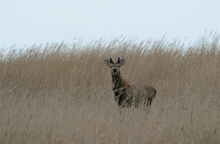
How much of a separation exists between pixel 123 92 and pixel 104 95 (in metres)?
1.06

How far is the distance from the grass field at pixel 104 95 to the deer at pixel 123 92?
20 cm

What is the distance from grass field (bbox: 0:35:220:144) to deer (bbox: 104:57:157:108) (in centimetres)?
20

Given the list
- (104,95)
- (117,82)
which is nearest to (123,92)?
(117,82)

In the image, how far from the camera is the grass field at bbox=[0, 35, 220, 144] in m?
6.06

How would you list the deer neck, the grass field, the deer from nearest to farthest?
1. the grass field
2. the deer
3. the deer neck

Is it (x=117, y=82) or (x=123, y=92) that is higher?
(x=117, y=82)

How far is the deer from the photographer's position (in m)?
7.85

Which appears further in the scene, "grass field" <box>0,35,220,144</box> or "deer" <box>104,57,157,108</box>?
"deer" <box>104,57,157,108</box>

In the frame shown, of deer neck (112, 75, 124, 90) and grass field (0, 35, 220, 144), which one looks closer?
grass field (0, 35, 220, 144)

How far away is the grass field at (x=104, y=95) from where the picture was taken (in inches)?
239

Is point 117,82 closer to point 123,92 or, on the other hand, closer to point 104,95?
point 123,92

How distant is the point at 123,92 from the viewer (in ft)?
26.1

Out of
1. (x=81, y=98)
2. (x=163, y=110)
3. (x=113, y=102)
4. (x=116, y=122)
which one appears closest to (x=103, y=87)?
(x=81, y=98)

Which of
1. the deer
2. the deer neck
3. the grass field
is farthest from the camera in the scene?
the deer neck
